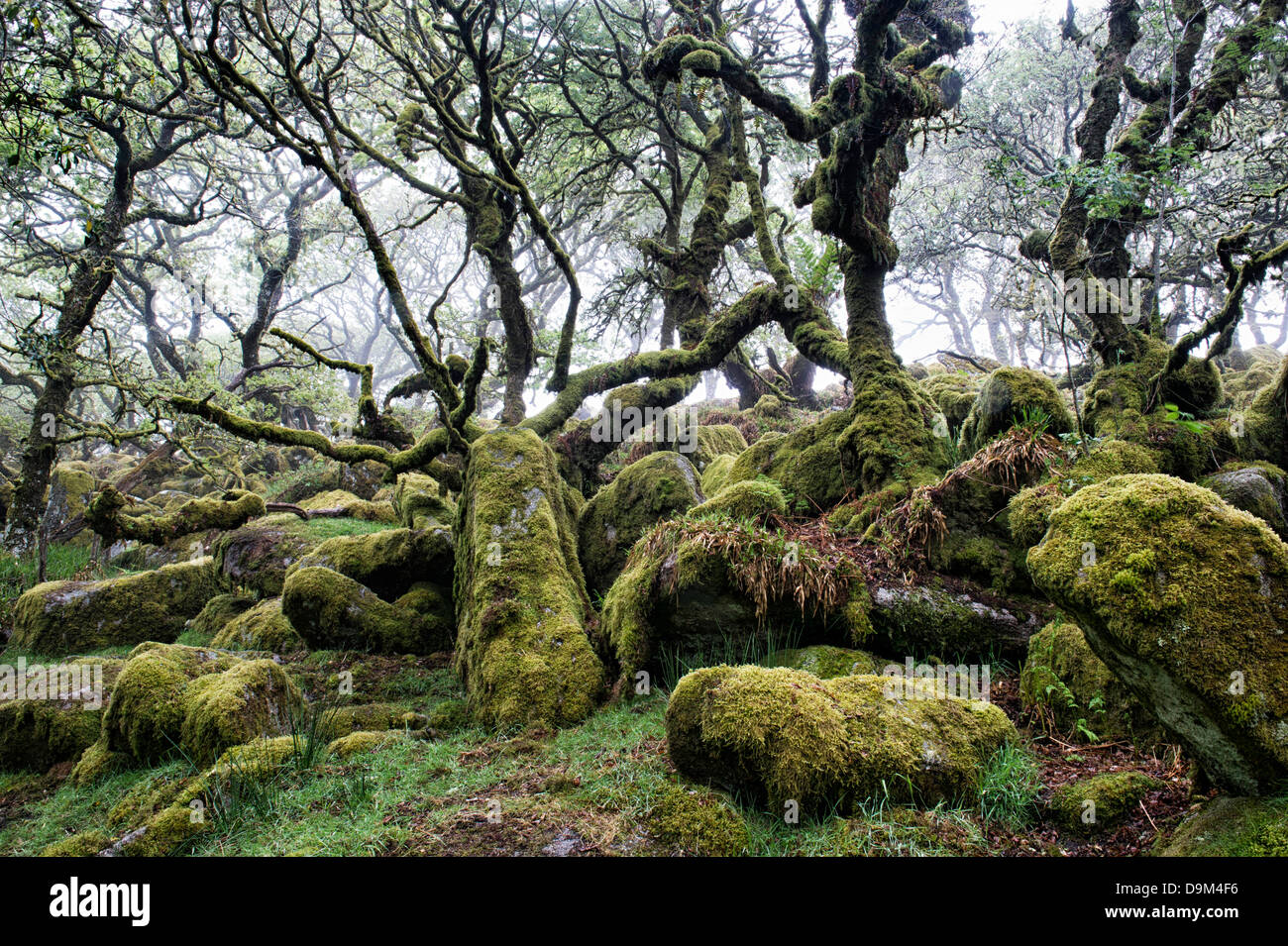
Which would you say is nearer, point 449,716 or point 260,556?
point 449,716

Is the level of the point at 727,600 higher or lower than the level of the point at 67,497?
lower

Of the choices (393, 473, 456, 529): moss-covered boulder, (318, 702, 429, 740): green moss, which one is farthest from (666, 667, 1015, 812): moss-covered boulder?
(393, 473, 456, 529): moss-covered boulder

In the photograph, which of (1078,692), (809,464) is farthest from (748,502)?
(1078,692)

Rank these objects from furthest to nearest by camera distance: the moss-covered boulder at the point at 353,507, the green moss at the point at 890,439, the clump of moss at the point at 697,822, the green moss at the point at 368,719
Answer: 1. the moss-covered boulder at the point at 353,507
2. the green moss at the point at 890,439
3. the green moss at the point at 368,719
4. the clump of moss at the point at 697,822

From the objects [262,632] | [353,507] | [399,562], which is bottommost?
[262,632]

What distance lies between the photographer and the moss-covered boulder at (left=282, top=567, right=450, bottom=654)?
679cm

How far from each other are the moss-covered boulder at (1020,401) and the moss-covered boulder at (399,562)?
20.8 ft

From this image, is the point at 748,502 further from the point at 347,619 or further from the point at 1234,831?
the point at 347,619

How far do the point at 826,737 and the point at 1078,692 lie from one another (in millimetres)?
1780

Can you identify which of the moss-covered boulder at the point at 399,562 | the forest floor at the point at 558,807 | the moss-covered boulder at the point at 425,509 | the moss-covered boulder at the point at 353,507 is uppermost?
the moss-covered boulder at the point at 353,507

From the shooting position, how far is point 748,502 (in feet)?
19.5

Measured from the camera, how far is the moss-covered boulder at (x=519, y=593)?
16.3 ft

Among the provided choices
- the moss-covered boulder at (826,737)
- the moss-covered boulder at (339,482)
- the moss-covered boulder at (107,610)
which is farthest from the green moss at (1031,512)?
the moss-covered boulder at (339,482)

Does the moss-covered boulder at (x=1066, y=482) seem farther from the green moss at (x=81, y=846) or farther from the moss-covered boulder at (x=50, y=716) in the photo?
the moss-covered boulder at (x=50, y=716)
